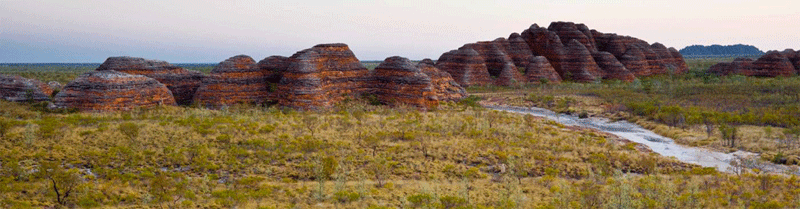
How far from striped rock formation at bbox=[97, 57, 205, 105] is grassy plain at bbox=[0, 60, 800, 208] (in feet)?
20.4

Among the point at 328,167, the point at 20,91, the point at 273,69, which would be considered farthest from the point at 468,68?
the point at 20,91

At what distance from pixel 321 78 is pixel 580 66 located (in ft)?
168

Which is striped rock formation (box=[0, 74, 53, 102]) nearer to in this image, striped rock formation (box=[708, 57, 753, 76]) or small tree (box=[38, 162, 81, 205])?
small tree (box=[38, 162, 81, 205])

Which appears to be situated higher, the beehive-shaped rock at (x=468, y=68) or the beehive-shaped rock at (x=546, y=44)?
the beehive-shaped rock at (x=546, y=44)

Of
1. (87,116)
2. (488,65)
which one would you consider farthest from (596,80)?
(87,116)

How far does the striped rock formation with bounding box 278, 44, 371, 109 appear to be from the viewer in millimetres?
33812

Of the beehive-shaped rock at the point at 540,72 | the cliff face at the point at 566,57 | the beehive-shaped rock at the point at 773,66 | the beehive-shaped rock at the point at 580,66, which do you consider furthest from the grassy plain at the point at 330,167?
the beehive-shaped rock at the point at 773,66

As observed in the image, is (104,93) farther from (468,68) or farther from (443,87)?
(468,68)

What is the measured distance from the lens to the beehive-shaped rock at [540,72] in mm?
67000

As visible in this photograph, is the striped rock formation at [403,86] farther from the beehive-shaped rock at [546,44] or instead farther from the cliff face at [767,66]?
the cliff face at [767,66]

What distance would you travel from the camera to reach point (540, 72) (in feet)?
222

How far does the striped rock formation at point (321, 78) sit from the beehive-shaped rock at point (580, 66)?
4418cm

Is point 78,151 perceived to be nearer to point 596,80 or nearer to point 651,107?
point 651,107

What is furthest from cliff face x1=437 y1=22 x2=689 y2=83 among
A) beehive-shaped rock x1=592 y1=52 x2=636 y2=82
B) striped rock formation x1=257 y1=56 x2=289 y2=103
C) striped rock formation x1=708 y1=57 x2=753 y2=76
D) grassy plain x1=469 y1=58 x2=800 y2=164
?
striped rock formation x1=257 y1=56 x2=289 y2=103
